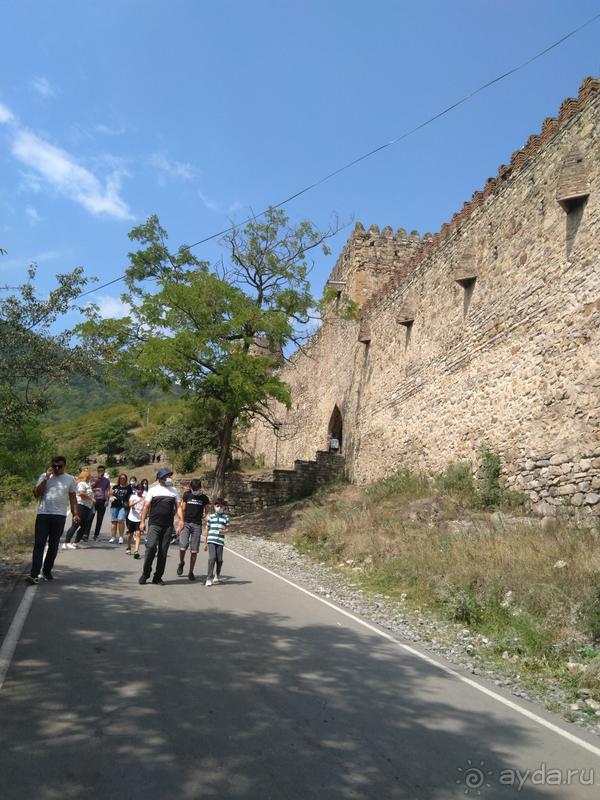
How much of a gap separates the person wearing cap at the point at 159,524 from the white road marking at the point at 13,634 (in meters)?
1.86

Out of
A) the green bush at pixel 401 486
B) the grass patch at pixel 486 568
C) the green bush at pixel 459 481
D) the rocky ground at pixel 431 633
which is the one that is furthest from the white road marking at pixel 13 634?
the green bush at pixel 401 486

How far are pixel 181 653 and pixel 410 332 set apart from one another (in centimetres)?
1455

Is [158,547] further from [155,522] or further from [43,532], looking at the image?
[43,532]

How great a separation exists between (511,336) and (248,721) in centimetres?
1023

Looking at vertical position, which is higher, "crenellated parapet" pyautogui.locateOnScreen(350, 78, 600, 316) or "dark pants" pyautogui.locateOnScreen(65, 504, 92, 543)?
"crenellated parapet" pyautogui.locateOnScreen(350, 78, 600, 316)

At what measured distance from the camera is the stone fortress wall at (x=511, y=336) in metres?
10.1

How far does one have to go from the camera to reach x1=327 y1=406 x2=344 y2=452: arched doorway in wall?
2762 cm

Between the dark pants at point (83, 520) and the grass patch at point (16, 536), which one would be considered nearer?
the grass patch at point (16, 536)

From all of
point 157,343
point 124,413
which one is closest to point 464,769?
point 157,343

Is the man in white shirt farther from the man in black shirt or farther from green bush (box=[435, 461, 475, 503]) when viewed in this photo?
green bush (box=[435, 461, 475, 503])

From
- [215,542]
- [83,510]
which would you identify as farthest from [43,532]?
[83,510]

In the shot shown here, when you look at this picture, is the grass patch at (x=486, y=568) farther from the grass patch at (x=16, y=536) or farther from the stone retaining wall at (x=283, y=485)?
the stone retaining wall at (x=283, y=485)

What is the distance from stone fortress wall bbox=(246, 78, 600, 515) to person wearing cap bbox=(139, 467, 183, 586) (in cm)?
636

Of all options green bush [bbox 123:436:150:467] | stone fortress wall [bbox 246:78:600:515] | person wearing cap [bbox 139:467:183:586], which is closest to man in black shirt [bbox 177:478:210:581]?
person wearing cap [bbox 139:467:183:586]
